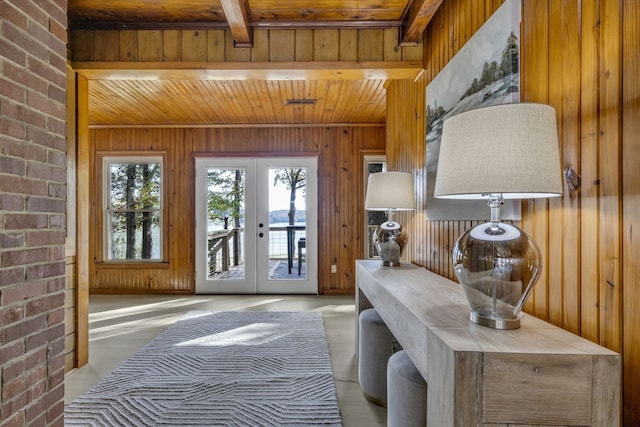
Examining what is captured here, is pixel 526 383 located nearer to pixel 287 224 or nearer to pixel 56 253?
pixel 56 253

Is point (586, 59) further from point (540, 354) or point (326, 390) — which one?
point (326, 390)

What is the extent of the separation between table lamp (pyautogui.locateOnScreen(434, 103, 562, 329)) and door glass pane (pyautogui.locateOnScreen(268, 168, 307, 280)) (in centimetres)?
403

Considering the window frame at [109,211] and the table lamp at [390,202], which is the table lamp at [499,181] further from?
the window frame at [109,211]

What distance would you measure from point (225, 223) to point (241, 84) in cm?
225

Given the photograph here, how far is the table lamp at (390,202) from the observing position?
238 cm

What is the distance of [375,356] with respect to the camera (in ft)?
6.84

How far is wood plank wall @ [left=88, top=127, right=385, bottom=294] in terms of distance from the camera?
5.05 m

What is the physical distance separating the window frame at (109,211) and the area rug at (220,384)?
2096mm

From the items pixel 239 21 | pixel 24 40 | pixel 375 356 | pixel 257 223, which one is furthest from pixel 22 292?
pixel 257 223

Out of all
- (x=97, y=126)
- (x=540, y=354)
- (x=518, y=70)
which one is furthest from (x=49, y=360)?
(x=97, y=126)

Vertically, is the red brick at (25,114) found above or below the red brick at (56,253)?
above

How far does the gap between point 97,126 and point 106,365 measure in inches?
151

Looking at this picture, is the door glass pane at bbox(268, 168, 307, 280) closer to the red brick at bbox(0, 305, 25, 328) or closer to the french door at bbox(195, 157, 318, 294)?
the french door at bbox(195, 157, 318, 294)

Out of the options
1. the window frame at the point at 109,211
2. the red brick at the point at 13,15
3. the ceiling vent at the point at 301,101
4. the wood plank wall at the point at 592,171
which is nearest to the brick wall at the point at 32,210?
the red brick at the point at 13,15
